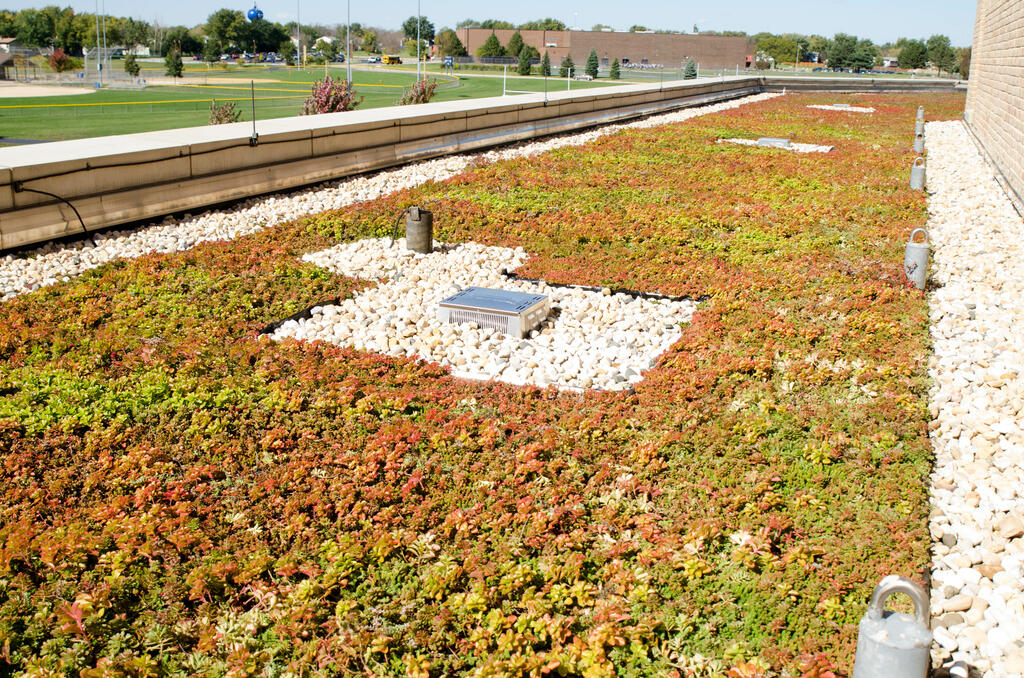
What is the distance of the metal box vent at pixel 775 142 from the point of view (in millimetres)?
20391

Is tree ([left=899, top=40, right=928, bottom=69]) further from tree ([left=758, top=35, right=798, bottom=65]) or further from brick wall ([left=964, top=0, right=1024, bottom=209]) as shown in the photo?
brick wall ([left=964, top=0, right=1024, bottom=209])

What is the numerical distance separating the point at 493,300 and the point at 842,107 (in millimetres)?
30954

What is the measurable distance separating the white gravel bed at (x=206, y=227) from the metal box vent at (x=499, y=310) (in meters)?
3.80

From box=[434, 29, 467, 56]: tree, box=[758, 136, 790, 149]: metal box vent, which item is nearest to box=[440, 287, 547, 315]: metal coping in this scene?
box=[758, 136, 790, 149]: metal box vent

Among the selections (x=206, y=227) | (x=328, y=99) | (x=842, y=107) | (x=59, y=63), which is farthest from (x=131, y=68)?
(x=206, y=227)

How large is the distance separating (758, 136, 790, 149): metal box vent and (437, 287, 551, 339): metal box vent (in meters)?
14.3

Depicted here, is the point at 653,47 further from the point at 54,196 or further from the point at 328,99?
the point at 54,196

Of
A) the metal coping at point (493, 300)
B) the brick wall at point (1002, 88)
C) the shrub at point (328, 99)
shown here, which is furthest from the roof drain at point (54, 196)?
the brick wall at point (1002, 88)

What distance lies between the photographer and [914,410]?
6.07m

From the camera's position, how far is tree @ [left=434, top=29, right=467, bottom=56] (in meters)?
93.7

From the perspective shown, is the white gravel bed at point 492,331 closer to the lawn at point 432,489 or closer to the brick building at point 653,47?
the lawn at point 432,489

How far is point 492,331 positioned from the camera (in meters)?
7.70

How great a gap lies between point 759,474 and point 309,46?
12307 centimetres

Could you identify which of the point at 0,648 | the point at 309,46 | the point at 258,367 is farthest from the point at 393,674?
the point at 309,46
